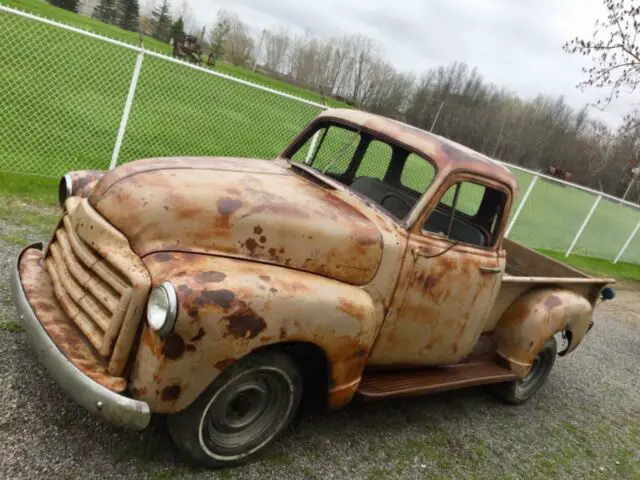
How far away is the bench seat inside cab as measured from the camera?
346 centimetres

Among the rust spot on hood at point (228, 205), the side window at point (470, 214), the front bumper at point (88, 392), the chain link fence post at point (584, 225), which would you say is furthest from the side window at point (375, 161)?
the chain link fence post at point (584, 225)

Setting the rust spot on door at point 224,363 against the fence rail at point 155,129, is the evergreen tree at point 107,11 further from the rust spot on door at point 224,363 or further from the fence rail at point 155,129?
the rust spot on door at point 224,363

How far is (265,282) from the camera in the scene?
98.2 inches

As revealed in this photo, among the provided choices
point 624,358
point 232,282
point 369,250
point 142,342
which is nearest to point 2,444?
point 142,342

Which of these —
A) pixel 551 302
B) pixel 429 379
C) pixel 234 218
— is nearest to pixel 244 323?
pixel 234 218

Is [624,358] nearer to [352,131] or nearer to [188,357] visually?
[352,131]

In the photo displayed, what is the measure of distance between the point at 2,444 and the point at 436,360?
9.00 ft

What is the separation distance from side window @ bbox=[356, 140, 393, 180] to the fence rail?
347 centimetres

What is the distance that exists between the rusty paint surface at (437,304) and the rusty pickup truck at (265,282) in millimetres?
13

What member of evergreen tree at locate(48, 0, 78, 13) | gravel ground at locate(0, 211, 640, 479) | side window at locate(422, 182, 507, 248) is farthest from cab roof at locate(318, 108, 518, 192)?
evergreen tree at locate(48, 0, 78, 13)

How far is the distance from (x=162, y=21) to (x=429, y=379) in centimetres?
7313

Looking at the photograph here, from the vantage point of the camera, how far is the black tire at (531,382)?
15.4 feet

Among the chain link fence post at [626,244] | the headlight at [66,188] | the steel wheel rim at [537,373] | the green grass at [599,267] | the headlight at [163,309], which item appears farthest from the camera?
the chain link fence post at [626,244]

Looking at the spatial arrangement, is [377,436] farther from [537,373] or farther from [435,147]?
[537,373]
